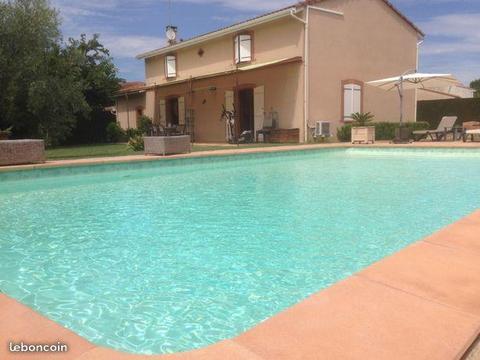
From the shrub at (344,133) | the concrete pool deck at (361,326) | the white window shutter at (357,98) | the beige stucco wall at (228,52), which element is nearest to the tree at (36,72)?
the beige stucco wall at (228,52)

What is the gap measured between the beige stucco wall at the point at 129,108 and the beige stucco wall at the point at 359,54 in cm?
1237

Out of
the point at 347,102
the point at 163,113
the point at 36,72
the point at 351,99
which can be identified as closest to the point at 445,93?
the point at 351,99

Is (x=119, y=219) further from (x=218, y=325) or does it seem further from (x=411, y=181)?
(x=411, y=181)

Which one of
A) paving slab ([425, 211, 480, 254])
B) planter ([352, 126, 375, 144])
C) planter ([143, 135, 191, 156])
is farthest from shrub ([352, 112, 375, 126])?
paving slab ([425, 211, 480, 254])

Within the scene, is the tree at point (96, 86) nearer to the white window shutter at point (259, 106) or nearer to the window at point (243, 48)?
the window at point (243, 48)

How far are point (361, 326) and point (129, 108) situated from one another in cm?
2597

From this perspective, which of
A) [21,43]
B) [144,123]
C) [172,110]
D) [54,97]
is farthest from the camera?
[172,110]

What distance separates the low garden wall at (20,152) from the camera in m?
8.84

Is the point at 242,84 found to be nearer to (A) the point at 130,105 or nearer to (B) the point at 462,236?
(A) the point at 130,105

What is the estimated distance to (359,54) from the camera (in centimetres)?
1808

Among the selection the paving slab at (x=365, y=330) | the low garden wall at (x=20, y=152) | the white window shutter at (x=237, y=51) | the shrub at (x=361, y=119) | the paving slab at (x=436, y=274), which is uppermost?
the white window shutter at (x=237, y=51)

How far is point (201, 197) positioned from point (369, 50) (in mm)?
15163

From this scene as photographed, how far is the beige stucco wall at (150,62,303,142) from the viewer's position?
1642 cm

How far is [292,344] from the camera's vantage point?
1.64m
